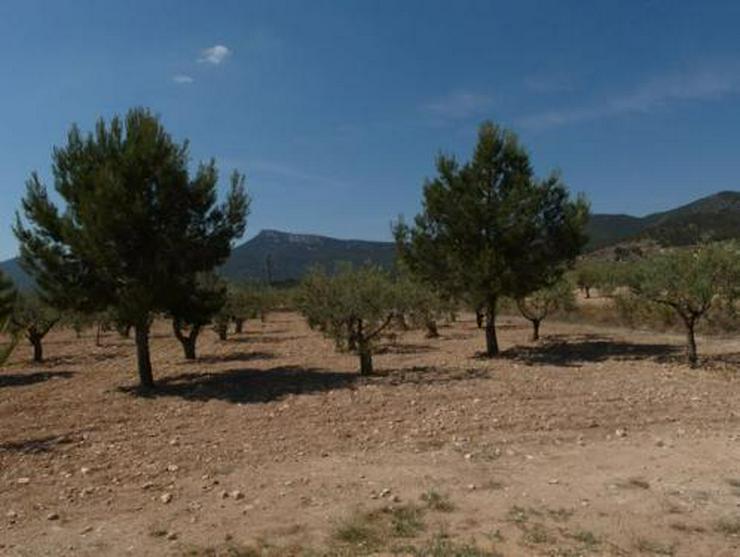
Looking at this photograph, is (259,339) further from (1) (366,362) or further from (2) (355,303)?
(2) (355,303)

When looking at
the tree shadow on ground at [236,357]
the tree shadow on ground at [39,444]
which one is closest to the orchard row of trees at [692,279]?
the tree shadow on ground at [236,357]

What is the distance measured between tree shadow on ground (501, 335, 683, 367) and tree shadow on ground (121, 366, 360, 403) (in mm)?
6766

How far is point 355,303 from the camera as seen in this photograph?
1755cm

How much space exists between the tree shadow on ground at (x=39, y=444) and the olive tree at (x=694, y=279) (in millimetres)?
14857

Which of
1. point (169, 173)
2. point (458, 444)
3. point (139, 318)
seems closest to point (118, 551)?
point (458, 444)

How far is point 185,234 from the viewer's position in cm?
1709

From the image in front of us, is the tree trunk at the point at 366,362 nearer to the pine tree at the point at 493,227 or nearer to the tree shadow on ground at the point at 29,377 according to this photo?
the pine tree at the point at 493,227

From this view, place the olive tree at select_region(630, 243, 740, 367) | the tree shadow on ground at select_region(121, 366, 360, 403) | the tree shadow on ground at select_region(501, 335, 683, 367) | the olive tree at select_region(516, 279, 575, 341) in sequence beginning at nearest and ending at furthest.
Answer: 1. the tree shadow on ground at select_region(121, 366, 360, 403)
2. the olive tree at select_region(630, 243, 740, 367)
3. the tree shadow on ground at select_region(501, 335, 683, 367)
4. the olive tree at select_region(516, 279, 575, 341)

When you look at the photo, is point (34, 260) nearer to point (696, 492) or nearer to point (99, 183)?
point (99, 183)

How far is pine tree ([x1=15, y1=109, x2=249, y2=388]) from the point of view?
53.4 ft

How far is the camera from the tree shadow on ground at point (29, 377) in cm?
2098

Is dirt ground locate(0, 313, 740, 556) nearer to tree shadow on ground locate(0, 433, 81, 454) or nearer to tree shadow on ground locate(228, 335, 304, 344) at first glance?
tree shadow on ground locate(0, 433, 81, 454)

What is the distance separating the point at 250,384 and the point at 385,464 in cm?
877

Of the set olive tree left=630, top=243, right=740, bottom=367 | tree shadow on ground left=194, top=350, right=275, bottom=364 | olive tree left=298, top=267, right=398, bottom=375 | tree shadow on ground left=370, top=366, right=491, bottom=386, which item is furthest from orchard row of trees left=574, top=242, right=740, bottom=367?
tree shadow on ground left=194, top=350, right=275, bottom=364
